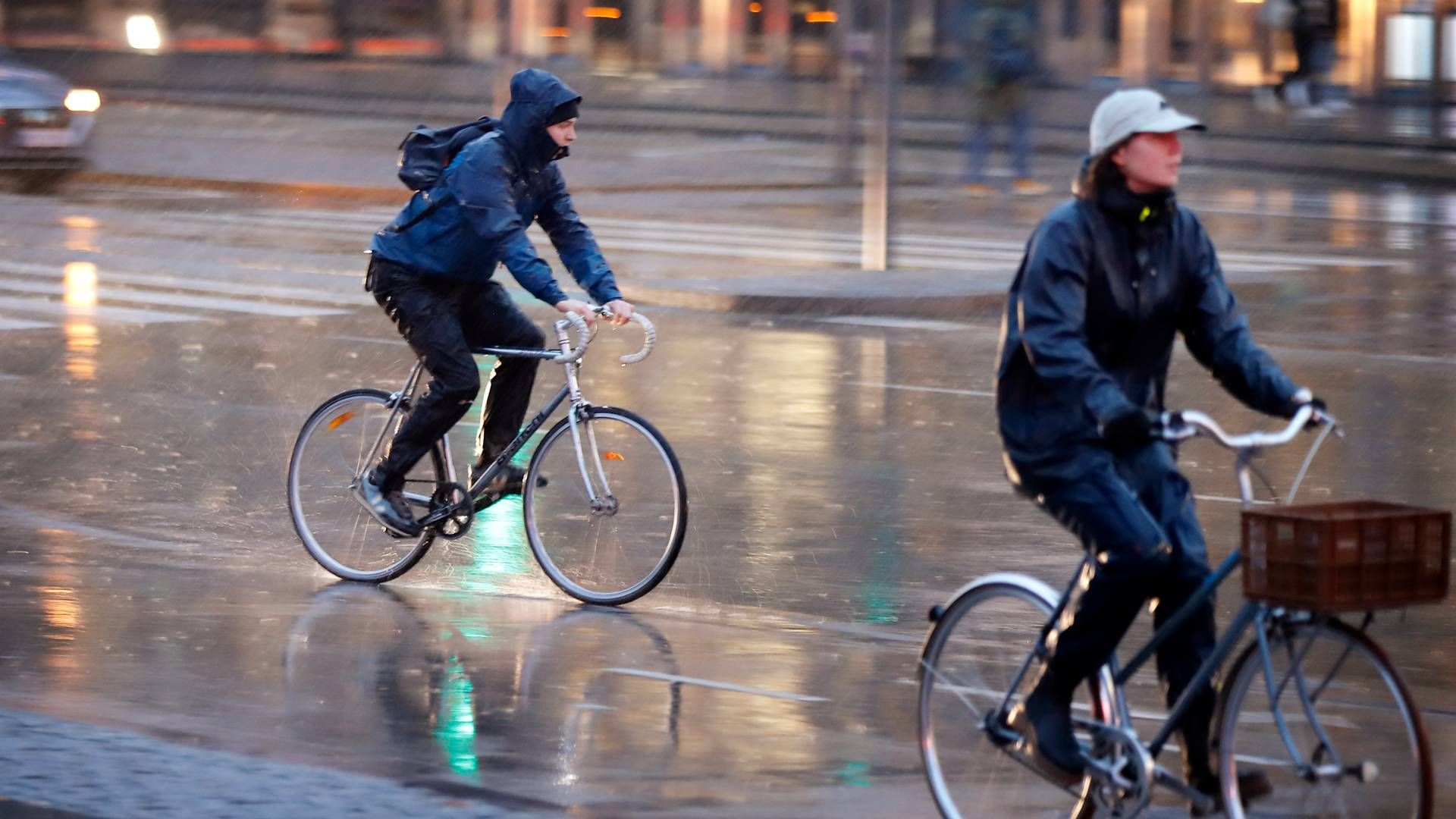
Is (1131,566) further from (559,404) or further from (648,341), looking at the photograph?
(559,404)

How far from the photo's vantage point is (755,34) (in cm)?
4112

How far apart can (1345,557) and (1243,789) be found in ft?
2.09

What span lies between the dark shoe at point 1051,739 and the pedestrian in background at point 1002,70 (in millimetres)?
18529

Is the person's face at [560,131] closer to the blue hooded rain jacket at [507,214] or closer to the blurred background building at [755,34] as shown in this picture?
the blue hooded rain jacket at [507,214]

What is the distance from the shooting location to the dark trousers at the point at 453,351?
24.9 ft

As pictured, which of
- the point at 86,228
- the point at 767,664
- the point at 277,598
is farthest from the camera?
the point at 86,228

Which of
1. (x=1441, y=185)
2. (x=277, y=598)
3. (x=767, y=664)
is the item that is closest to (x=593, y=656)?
(x=767, y=664)

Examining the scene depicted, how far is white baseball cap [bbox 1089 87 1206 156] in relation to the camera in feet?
→ 15.2

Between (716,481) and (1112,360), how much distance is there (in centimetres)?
513

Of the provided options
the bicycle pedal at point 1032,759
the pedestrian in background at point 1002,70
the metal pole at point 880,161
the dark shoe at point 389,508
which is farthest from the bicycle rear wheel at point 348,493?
the pedestrian in background at point 1002,70

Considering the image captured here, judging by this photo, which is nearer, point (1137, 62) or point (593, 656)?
point (593, 656)

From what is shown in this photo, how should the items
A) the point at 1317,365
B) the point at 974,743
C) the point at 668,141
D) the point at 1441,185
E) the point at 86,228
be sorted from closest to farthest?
1. the point at 974,743
2. the point at 1317,365
3. the point at 86,228
4. the point at 1441,185
5. the point at 668,141

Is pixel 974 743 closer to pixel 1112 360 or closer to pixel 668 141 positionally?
pixel 1112 360

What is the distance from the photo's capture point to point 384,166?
28.0 meters
